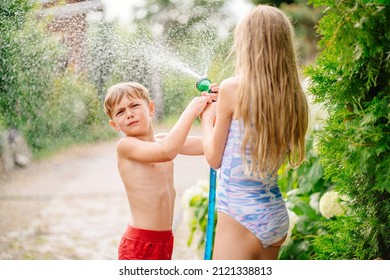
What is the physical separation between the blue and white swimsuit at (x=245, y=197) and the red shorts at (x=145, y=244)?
0.41m

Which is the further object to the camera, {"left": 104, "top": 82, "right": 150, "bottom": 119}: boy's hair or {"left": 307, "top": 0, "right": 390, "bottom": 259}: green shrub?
{"left": 104, "top": 82, "right": 150, "bottom": 119}: boy's hair

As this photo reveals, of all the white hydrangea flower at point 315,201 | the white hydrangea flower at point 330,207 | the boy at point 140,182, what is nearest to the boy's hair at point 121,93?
Answer: the boy at point 140,182

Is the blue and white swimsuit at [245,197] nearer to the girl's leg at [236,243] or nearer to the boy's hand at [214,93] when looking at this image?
the girl's leg at [236,243]

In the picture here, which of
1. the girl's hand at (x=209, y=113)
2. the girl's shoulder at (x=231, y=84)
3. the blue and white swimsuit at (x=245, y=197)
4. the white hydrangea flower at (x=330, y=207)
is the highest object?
the girl's shoulder at (x=231, y=84)

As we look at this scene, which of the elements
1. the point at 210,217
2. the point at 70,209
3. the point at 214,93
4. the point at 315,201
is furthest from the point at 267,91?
the point at 70,209

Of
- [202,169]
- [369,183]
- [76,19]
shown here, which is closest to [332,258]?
[369,183]

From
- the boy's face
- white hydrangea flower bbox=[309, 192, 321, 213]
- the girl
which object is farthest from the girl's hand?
white hydrangea flower bbox=[309, 192, 321, 213]

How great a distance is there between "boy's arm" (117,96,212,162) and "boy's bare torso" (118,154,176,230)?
0.06 metres

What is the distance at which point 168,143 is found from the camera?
6.25 ft

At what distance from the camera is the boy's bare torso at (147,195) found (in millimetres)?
2041

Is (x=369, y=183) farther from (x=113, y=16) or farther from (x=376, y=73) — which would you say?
(x=113, y=16)

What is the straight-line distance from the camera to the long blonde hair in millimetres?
1658

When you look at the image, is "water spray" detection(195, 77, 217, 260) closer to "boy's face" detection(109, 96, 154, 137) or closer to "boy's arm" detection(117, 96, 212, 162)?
"boy's arm" detection(117, 96, 212, 162)

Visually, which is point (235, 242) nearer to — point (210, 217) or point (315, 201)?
point (210, 217)
